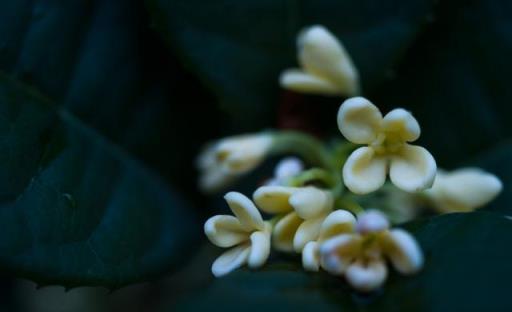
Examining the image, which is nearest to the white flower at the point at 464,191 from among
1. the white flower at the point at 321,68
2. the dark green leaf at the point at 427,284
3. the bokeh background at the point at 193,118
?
the bokeh background at the point at 193,118

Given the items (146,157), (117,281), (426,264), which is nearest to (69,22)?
(146,157)

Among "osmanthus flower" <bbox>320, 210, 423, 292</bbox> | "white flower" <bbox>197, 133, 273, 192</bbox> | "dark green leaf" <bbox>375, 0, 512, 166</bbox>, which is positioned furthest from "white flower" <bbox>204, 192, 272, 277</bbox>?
"dark green leaf" <bbox>375, 0, 512, 166</bbox>

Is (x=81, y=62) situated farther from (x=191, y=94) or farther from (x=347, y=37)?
(x=347, y=37)

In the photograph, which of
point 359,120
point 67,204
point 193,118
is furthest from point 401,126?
point 193,118

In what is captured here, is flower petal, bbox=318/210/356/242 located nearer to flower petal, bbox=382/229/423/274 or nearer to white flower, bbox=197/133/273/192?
flower petal, bbox=382/229/423/274

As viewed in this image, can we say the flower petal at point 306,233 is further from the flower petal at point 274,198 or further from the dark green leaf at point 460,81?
the dark green leaf at point 460,81

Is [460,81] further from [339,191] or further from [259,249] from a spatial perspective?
[259,249]
